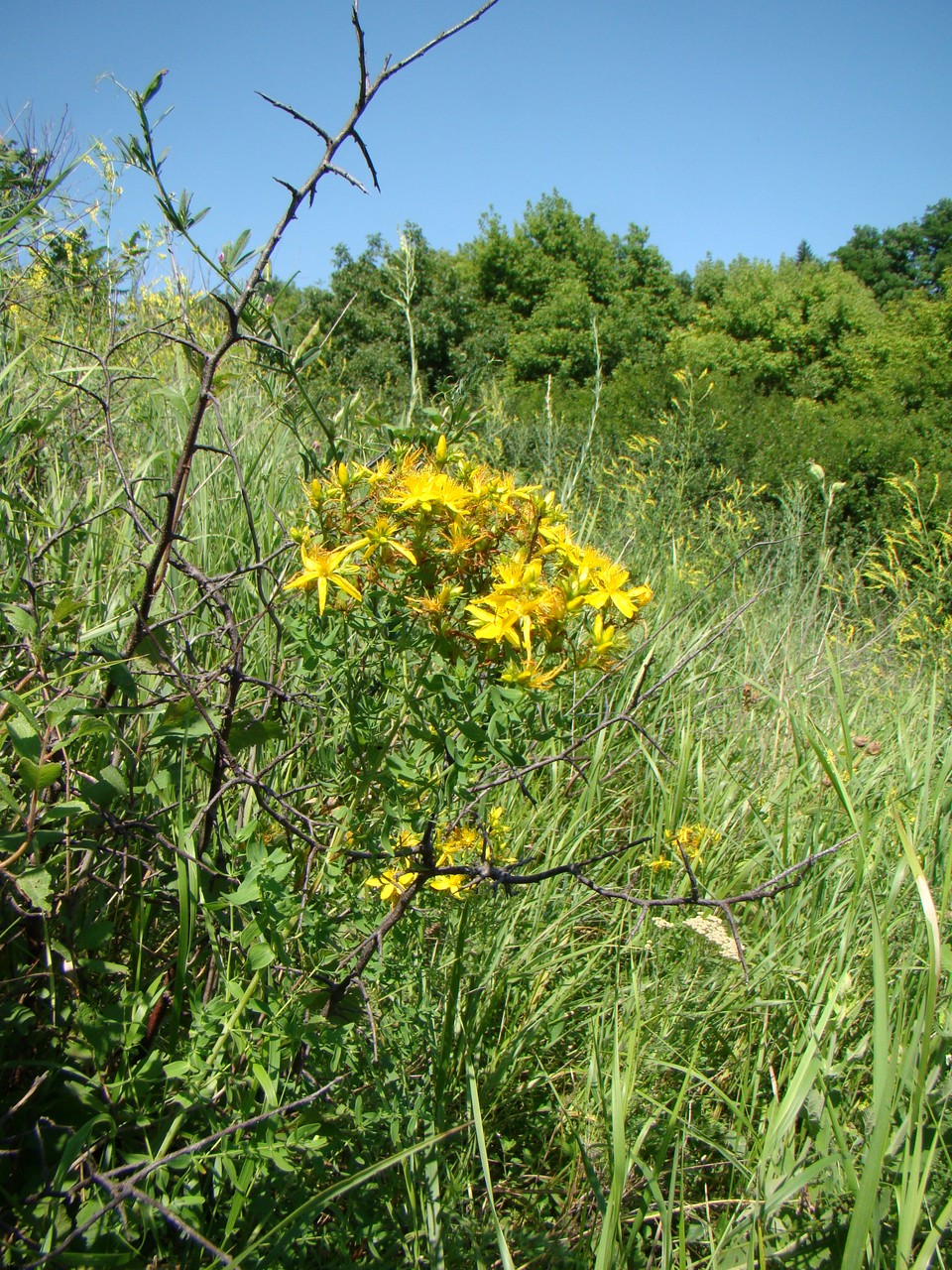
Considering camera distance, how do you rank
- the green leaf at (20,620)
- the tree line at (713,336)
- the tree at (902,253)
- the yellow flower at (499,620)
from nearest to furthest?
the yellow flower at (499,620) < the green leaf at (20,620) < the tree line at (713,336) < the tree at (902,253)

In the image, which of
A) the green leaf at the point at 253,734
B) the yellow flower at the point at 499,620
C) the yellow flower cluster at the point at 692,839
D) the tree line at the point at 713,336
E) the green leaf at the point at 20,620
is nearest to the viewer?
the yellow flower at the point at 499,620

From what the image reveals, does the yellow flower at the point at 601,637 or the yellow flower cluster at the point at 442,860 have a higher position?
the yellow flower at the point at 601,637

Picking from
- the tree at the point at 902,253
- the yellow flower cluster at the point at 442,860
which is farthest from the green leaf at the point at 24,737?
the tree at the point at 902,253

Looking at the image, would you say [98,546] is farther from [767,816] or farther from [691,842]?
[767,816]

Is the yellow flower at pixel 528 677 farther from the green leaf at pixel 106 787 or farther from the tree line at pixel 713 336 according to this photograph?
the tree line at pixel 713 336

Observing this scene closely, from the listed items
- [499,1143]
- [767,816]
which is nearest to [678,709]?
[767,816]

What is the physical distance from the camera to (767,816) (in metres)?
1.85

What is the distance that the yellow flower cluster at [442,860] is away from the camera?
3.18ft

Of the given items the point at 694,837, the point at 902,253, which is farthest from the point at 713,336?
the point at 694,837

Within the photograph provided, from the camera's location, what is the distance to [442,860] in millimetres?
1120

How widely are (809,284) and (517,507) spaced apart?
102 ft

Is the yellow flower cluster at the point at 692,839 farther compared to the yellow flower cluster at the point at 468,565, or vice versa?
the yellow flower cluster at the point at 692,839

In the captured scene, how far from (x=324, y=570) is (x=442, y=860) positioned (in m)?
0.50

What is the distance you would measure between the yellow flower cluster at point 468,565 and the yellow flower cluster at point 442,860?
0.26 metres
